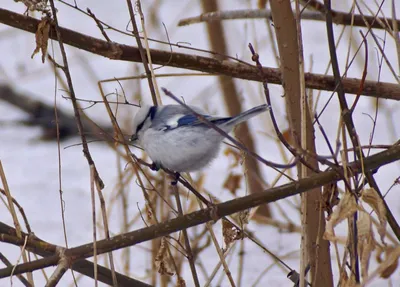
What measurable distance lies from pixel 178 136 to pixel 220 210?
1.19 ft

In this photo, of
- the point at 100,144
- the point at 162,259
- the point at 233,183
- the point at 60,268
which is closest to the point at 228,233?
the point at 162,259

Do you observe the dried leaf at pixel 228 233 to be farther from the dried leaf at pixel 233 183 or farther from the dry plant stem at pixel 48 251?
the dried leaf at pixel 233 183

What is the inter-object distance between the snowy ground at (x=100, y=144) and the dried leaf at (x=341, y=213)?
190 centimetres

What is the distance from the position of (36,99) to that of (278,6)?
3.80 m

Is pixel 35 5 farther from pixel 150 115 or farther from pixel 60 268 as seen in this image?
pixel 60 268

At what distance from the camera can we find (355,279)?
4.99 ft

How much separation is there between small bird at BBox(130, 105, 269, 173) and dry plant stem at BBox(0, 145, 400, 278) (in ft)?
0.79

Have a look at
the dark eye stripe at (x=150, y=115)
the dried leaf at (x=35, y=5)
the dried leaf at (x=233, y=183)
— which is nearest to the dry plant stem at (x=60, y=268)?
the dark eye stripe at (x=150, y=115)

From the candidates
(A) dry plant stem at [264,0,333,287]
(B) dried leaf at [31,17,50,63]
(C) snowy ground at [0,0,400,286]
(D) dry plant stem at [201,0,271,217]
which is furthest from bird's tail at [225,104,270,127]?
(D) dry plant stem at [201,0,271,217]

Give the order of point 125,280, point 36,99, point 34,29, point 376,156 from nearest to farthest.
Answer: point 376,156 < point 34,29 < point 125,280 < point 36,99

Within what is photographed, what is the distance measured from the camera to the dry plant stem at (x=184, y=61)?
1.69 metres

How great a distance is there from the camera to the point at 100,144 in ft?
17.0

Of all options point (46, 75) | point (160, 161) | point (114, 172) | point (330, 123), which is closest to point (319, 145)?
point (330, 123)

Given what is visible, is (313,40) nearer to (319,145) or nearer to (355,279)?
(319,145)
